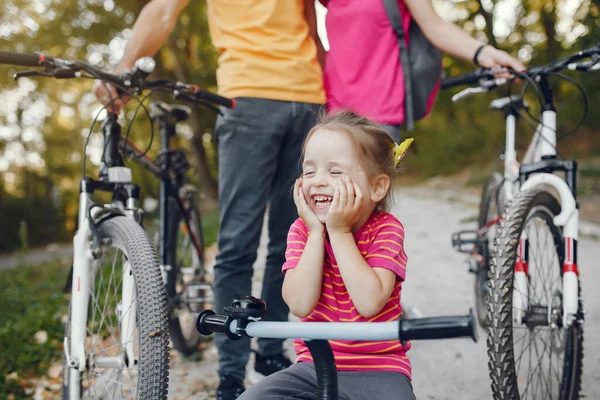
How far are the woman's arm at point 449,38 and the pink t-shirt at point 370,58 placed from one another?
0.26ft

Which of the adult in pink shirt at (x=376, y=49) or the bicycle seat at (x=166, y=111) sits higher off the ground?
the adult in pink shirt at (x=376, y=49)

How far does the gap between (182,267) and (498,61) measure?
6.65 ft

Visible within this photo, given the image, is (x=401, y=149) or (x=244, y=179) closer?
(x=401, y=149)

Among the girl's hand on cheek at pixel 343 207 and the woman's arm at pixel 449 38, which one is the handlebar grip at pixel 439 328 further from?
the woman's arm at pixel 449 38

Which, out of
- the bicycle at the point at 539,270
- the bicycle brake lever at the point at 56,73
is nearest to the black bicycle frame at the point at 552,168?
the bicycle at the point at 539,270

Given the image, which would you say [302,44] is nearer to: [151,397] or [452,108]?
[151,397]

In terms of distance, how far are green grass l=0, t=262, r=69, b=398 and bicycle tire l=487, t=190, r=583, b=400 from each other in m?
2.42

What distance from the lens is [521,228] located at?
1873mm

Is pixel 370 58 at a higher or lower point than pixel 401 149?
higher

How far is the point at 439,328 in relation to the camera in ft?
3.00

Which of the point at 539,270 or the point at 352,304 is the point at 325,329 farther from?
the point at 539,270

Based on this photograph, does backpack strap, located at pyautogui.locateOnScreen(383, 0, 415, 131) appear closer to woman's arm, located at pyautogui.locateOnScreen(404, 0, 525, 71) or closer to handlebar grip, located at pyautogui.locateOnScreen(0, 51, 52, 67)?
woman's arm, located at pyautogui.locateOnScreen(404, 0, 525, 71)

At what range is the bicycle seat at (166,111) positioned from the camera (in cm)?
293

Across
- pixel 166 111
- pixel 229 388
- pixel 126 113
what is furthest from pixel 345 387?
pixel 126 113
